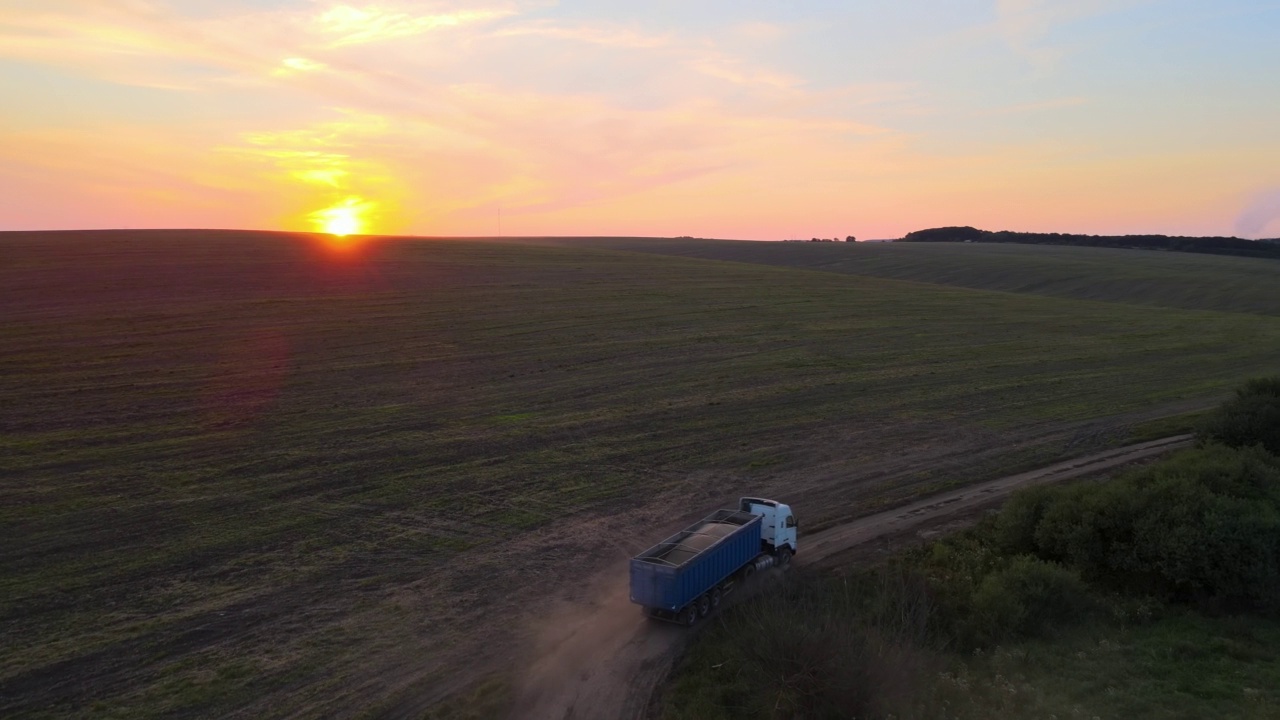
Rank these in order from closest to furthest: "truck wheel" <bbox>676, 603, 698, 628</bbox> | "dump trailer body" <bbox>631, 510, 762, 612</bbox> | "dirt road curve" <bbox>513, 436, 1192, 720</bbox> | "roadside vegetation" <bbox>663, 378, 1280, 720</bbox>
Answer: "roadside vegetation" <bbox>663, 378, 1280, 720</bbox>
"dirt road curve" <bbox>513, 436, 1192, 720</bbox>
"dump trailer body" <bbox>631, 510, 762, 612</bbox>
"truck wheel" <bbox>676, 603, 698, 628</bbox>

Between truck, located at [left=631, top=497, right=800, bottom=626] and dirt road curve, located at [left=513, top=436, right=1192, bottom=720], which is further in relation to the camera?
truck, located at [left=631, top=497, right=800, bottom=626]

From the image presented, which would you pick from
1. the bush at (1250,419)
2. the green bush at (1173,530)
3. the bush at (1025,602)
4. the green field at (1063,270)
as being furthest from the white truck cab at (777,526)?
the green field at (1063,270)

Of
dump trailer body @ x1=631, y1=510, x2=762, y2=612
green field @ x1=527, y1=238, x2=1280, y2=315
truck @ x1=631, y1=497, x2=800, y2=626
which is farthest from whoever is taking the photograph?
green field @ x1=527, y1=238, x2=1280, y2=315

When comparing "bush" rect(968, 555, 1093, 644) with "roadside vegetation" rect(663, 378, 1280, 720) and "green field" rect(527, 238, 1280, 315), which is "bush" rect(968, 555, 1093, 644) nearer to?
"roadside vegetation" rect(663, 378, 1280, 720)

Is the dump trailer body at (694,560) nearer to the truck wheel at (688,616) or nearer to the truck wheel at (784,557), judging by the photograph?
the truck wheel at (688,616)

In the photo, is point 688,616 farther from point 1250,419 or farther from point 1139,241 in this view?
point 1139,241

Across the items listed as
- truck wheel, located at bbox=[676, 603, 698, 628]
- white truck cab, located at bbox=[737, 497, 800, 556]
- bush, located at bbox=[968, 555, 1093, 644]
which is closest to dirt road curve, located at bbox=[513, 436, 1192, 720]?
truck wheel, located at bbox=[676, 603, 698, 628]

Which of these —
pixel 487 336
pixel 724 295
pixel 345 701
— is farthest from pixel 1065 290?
pixel 345 701

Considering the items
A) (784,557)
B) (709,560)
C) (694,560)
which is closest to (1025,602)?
(784,557)
